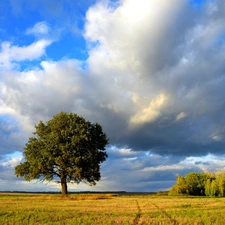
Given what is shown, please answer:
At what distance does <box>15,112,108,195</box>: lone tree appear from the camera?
60.2 meters

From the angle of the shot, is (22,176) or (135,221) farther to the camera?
(22,176)

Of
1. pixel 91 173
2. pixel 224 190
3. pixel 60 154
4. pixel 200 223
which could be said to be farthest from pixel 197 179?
pixel 200 223

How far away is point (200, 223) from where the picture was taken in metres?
21.2

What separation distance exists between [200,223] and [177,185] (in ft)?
258

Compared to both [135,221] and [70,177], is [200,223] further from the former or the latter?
[70,177]

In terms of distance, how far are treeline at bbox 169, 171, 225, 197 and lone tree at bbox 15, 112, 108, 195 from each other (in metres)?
38.6

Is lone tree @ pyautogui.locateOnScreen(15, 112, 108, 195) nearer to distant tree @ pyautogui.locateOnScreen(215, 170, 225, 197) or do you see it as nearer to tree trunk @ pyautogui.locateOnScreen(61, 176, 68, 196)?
tree trunk @ pyautogui.locateOnScreen(61, 176, 68, 196)

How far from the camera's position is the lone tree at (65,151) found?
6016cm

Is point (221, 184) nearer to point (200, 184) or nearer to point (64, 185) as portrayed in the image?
point (200, 184)

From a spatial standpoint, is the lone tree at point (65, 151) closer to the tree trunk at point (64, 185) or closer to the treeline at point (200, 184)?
the tree trunk at point (64, 185)

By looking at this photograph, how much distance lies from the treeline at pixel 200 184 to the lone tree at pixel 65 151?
38.6m

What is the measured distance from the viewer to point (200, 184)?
10412 cm

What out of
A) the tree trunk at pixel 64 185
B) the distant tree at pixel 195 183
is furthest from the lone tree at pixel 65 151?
the distant tree at pixel 195 183

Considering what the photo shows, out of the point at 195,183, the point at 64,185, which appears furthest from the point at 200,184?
the point at 64,185
